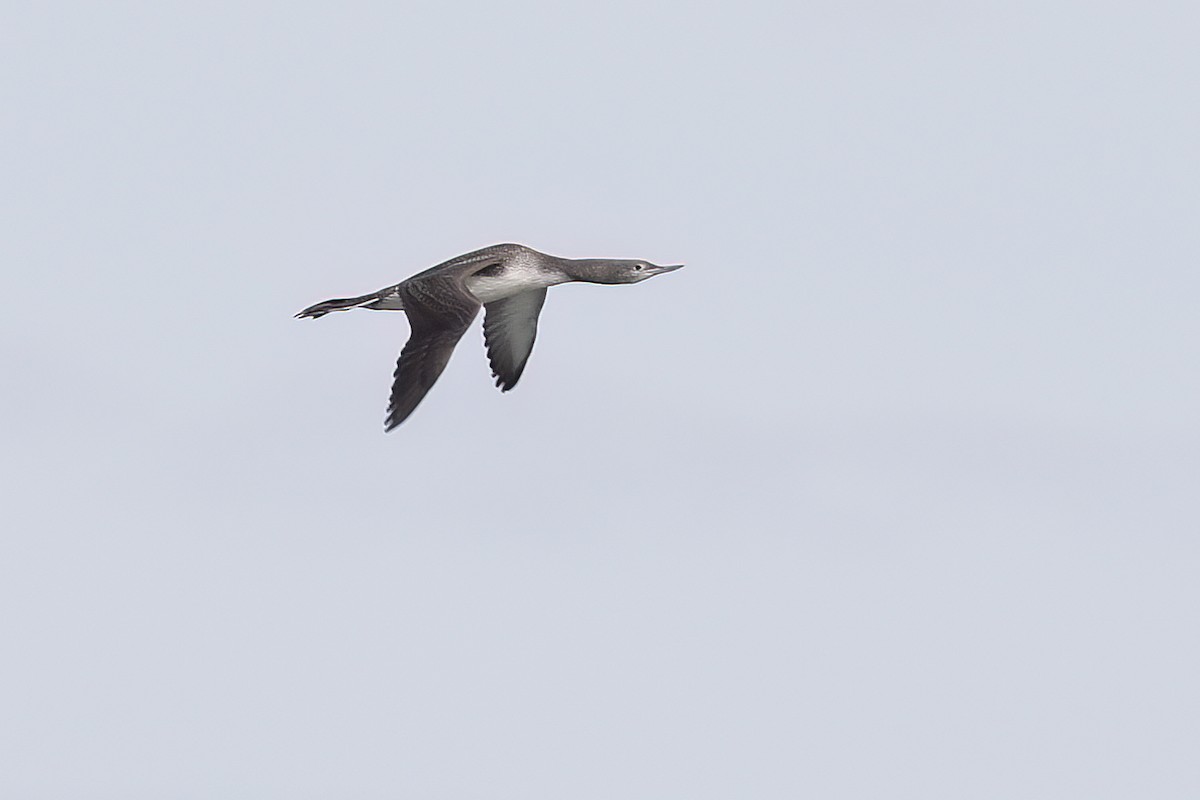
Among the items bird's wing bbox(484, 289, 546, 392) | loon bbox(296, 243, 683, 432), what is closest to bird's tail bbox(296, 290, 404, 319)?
loon bbox(296, 243, 683, 432)

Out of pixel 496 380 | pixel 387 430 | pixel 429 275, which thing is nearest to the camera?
pixel 387 430

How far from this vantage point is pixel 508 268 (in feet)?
132

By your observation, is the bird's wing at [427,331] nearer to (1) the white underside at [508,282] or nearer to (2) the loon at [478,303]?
(2) the loon at [478,303]

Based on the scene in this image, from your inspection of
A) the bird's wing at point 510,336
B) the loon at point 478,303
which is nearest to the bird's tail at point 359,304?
the loon at point 478,303

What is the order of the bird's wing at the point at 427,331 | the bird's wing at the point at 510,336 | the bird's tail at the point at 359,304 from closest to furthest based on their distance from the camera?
the bird's wing at the point at 427,331
the bird's tail at the point at 359,304
the bird's wing at the point at 510,336

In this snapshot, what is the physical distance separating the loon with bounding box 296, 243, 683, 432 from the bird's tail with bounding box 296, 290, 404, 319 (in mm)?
18

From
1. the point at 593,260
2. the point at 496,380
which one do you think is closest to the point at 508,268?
the point at 593,260

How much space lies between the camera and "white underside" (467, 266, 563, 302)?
3997cm

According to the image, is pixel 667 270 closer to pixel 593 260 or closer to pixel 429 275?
pixel 593 260

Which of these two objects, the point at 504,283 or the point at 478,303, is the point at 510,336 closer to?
the point at 504,283

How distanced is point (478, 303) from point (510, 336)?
6.92m

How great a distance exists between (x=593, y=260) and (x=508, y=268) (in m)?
1.81

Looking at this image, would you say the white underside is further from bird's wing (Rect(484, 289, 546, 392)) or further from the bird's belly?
bird's wing (Rect(484, 289, 546, 392))

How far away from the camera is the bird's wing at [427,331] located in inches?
1390
